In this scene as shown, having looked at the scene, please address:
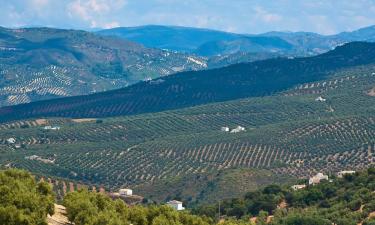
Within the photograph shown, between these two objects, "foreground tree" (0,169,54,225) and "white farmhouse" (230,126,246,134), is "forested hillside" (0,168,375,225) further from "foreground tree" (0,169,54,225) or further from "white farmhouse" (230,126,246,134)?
"white farmhouse" (230,126,246,134)

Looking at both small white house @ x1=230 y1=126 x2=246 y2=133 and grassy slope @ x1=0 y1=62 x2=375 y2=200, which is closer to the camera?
grassy slope @ x1=0 y1=62 x2=375 y2=200

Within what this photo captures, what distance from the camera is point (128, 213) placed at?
204 ft

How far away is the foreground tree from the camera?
49.3m

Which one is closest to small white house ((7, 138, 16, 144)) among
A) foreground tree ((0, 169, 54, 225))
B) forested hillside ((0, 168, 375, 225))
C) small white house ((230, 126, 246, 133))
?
small white house ((230, 126, 246, 133))

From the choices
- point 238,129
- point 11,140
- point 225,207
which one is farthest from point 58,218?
point 11,140

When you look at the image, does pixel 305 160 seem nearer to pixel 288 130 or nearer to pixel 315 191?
pixel 288 130

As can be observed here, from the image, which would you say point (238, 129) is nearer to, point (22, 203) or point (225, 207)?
point (225, 207)

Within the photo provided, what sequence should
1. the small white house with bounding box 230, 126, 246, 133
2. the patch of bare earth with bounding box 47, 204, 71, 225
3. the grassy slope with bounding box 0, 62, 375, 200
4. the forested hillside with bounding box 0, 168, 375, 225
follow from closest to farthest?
the forested hillside with bounding box 0, 168, 375, 225, the patch of bare earth with bounding box 47, 204, 71, 225, the grassy slope with bounding box 0, 62, 375, 200, the small white house with bounding box 230, 126, 246, 133

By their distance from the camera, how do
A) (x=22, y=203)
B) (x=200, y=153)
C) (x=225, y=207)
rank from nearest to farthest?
(x=22, y=203)
(x=225, y=207)
(x=200, y=153)

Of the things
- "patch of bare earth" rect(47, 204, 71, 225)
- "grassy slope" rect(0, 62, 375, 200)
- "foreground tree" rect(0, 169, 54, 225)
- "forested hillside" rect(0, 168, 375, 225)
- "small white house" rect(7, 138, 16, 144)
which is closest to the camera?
"foreground tree" rect(0, 169, 54, 225)

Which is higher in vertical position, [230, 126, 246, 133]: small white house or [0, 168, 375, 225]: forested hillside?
[230, 126, 246, 133]: small white house

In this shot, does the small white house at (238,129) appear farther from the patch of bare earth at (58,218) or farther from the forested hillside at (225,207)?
the patch of bare earth at (58,218)

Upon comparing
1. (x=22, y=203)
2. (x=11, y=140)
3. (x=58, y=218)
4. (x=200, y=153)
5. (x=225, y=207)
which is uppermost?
(x=22, y=203)

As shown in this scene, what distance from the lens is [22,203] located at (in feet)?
171
